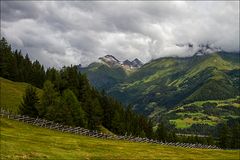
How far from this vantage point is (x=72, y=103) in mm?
111688

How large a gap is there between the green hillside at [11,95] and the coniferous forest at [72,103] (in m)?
5.25

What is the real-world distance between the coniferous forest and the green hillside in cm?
525

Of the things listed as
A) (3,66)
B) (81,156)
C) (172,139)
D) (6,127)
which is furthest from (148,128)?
(81,156)

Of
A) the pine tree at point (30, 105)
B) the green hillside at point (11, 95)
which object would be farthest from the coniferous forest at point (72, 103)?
the green hillside at point (11, 95)

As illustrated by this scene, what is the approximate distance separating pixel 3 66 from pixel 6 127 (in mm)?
91509

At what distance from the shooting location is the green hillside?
11752cm

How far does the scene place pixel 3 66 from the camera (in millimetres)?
159125

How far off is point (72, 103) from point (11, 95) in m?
29.5

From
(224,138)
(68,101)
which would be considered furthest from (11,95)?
(224,138)

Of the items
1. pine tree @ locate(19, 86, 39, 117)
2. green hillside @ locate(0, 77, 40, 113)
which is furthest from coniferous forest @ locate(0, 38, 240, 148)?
green hillside @ locate(0, 77, 40, 113)

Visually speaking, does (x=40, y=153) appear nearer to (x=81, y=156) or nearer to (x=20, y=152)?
(x=20, y=152)

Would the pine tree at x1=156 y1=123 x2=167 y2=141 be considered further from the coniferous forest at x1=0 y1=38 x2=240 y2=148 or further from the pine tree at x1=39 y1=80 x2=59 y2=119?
the pine tree at x1=39 y1=80 x2=59 y2=119

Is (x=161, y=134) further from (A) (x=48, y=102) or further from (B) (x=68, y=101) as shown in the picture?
(A) (x=48, y=102)

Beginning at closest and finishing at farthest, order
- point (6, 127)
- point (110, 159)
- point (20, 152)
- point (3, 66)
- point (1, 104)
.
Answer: point (20, 152) < point (110, 159) < point (6, 127) < point (1, 104) < point (3, 66)
